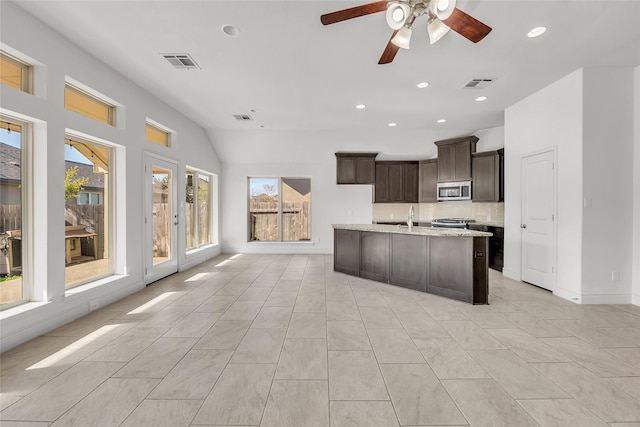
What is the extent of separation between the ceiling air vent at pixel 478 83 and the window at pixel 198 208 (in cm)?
569

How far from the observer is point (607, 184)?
3.66m

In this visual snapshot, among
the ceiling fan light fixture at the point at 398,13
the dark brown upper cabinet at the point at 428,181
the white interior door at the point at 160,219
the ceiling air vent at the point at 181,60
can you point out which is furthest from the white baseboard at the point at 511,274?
the white interior door at the point at 160,219

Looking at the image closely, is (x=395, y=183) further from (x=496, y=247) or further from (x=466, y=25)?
(x=466, y=25)

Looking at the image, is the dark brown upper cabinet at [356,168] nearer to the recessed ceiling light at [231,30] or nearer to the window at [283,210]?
the window at [283,210]

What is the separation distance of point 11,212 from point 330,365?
10.8 ft

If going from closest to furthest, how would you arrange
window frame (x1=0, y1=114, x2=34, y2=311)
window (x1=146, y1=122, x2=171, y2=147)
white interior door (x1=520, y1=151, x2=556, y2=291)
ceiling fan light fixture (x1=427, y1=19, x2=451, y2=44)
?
ceiling fan light fixture (x1=427, y1=19, x2=451, y2=44) < window frame (x1=0, y1=114, x2=34, y2=311) < white interior door (x1=520, y1=151, x2=556, y2=291) < window (x1=146, y1=122, x2=171, y2=147)

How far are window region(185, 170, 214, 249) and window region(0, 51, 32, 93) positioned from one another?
361 centimetres

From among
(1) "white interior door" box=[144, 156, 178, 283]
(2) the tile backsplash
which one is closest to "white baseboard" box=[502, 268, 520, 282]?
(2) the tile backsplash

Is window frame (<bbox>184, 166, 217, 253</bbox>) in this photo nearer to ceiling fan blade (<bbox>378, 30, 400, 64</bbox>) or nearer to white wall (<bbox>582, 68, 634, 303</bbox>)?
ceiling fan blade (<bbox>378, 30, 400, 64</bbox>)

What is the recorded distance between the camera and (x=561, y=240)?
393 centimetres

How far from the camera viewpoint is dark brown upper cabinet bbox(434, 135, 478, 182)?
247 inches

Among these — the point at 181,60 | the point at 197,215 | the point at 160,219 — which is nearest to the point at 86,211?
the point at 160,219

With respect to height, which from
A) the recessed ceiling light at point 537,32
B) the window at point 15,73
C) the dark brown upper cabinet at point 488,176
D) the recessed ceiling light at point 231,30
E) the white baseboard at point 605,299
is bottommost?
the white baseboard at point 605,299

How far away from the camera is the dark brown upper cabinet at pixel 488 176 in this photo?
5648mm
